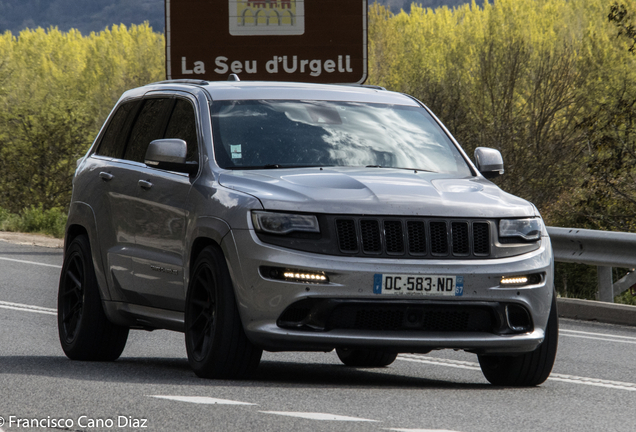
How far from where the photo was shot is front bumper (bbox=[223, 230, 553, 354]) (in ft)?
20.8

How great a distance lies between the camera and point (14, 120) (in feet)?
103

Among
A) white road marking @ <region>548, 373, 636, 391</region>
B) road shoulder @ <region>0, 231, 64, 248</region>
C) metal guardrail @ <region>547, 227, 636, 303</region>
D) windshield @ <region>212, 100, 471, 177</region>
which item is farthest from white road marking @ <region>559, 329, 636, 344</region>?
road shoulder @ <region>0, 231, 64, 248</region>

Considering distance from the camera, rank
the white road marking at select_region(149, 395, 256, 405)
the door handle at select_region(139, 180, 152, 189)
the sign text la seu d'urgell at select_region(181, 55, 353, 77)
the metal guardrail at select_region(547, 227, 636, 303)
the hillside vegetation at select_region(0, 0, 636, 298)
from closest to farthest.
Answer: the white road marking at select_region(149, 395, 256, 405) < the door handle at select_region(139, 180, 152, 189) < the metal guardrail at select_region(547, 227, 636, 303) < the hillside vegetation at select_region(0, 0, 636, 298) < the sign text la seu d'urgell at select_region(181, 55, 353, 77)

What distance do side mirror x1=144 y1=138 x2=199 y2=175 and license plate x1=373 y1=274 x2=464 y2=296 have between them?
1.51 m

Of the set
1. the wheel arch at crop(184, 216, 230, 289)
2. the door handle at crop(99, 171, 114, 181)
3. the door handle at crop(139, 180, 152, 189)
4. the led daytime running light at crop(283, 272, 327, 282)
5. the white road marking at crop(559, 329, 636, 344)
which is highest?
the door handle at crop(139, 180, 152, 189)

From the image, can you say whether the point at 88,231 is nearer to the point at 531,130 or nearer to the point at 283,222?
the point at 283,222

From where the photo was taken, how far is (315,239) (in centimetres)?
638

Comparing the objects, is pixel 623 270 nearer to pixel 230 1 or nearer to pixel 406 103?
pixel 230 1

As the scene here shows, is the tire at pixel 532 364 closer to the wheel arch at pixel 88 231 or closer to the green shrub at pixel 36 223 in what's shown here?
the wheel arch at pixel 88 231

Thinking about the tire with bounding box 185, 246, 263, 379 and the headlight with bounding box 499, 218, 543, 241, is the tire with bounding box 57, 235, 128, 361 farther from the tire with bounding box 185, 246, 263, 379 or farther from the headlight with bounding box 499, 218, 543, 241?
the headlight with bounding box 499, 218, 543, 241

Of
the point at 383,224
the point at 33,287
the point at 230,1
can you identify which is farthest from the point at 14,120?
the point at 383,224

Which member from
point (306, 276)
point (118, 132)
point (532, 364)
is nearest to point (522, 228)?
point (532, 364)

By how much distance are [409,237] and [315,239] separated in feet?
1.68

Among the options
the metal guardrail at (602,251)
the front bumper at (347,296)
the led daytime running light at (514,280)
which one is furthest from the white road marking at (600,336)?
the front bumper at (347,296)
